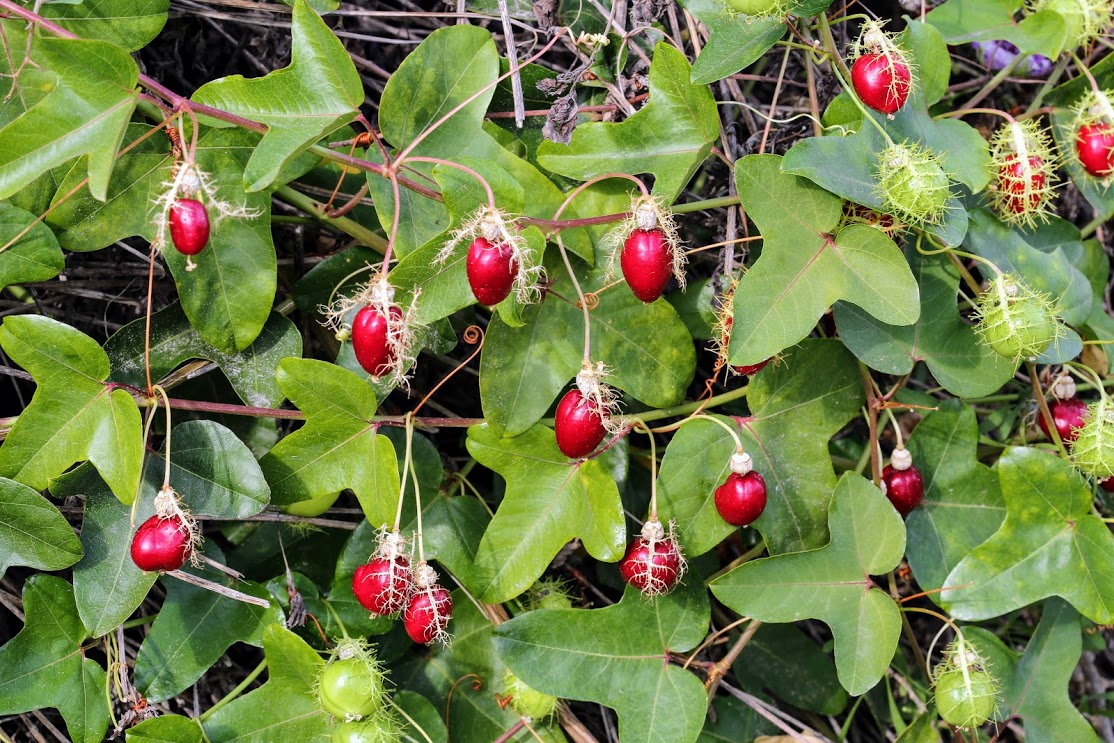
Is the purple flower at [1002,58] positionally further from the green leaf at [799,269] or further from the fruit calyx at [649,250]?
the fruit calyx at [649,250]

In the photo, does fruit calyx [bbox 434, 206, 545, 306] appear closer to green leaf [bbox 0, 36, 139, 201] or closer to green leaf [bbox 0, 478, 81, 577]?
green leaf [bbox 0, 36, 139, 201]

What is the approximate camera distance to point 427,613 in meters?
1.14

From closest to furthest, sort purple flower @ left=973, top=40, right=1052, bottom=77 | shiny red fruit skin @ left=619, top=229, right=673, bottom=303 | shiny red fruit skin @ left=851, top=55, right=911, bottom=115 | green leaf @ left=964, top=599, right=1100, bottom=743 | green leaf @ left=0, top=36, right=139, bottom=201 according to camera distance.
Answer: green leaf @ left=0, top=36, right=139, bottom=201
shiny red fruit skin @ left=619, top=229, right=673, bottom=303
shiny red fruit skin @ left=851, top=55, right=911, bottom=115
green leaf @ left=964, top=599, right=1100, bottom=743
purple flower @ left=973, top=40, right=1052, bottom=77

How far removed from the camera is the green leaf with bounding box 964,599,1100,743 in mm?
1380

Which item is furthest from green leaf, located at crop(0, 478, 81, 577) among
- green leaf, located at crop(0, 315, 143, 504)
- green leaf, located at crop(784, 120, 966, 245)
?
green leaf, located at crop(784, 120, 966, 245)

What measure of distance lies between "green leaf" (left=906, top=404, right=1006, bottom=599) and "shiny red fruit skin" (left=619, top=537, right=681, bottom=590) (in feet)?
1.27

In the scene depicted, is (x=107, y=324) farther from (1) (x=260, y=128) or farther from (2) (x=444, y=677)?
(2) (x=444, y=677)

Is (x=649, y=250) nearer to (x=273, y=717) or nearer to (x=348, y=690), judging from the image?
(x=348, y=690)

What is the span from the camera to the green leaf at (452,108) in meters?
1.24

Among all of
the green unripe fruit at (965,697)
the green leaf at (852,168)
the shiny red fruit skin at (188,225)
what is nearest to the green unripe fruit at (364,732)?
the shiny red fruit skin at (188,225)

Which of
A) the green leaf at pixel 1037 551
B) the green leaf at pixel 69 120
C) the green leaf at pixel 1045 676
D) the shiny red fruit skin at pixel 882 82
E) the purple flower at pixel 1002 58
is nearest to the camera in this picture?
the green leaf at pixel 69 120

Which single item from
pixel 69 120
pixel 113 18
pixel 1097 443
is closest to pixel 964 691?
pixel 1097 443

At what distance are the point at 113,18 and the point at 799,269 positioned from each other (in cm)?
96

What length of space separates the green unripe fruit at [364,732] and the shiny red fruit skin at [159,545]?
302 millimetres
